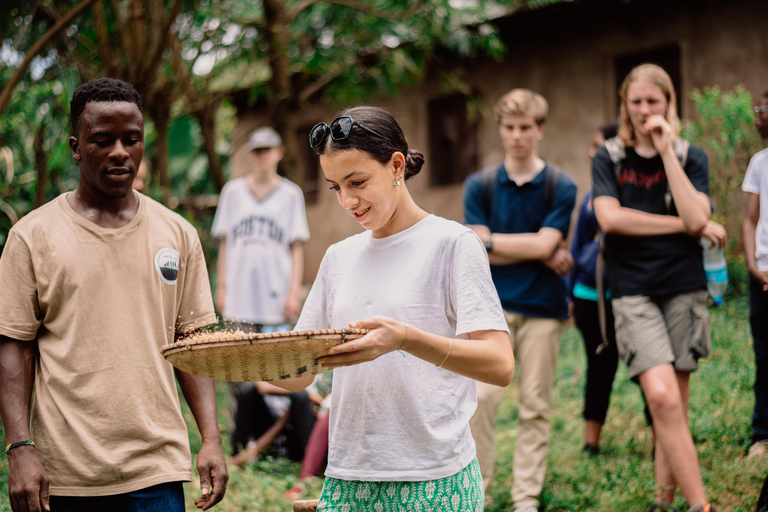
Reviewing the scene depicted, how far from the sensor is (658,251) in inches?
182

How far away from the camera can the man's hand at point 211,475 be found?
290 cm

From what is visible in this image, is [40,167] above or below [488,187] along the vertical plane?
above

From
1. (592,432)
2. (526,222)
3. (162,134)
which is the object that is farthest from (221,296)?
(592,432)

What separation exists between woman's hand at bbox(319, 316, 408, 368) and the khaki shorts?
254 cm

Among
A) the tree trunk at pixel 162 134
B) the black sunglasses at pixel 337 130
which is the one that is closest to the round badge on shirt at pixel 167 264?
the black sunglasses at pixel 337 130

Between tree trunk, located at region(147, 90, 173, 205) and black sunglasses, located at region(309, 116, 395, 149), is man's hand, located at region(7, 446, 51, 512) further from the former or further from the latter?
tree trunk, located at region(147, 90, 173, 205)

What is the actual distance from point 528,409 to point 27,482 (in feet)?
10.7

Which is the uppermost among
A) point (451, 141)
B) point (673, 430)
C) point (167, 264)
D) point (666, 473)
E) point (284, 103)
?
point (451, 141)

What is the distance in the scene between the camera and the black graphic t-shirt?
4582mm

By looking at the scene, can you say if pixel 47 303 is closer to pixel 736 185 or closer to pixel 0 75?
pixel 0 75

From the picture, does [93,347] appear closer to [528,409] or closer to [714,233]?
[528,409]

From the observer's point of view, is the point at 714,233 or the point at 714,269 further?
the point at 714,269

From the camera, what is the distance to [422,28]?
979 centimetres

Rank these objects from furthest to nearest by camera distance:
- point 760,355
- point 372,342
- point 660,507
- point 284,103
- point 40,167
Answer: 1. point 284,103
2. point 40,167
3. point 760,355
4. point 660,507
5. point 372,342
